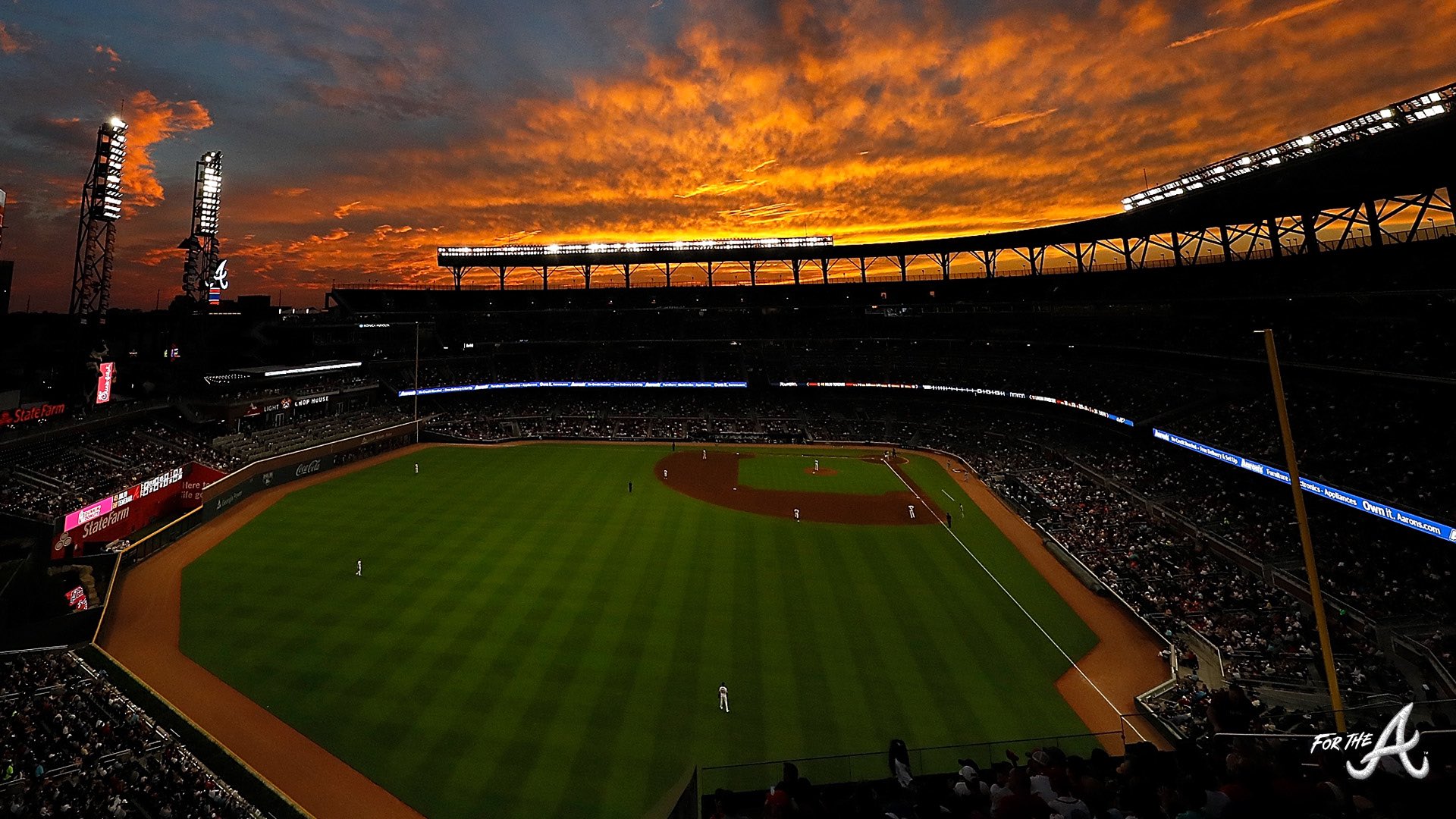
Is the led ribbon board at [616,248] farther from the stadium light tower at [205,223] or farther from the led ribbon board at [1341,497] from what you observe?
the led ribbon board at [1341,497]

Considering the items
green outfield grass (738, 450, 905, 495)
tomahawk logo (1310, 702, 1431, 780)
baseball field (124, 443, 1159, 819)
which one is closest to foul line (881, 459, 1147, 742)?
baseball field (124, 443, 1159, 819)

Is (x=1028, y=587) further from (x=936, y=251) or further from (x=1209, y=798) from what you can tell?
(x=936, y=251)

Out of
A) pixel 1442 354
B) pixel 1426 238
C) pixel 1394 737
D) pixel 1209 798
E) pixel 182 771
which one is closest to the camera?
pixel 1209 798

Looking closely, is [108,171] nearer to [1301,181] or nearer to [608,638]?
[608,638]

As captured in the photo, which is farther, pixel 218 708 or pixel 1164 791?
pixel 218 708

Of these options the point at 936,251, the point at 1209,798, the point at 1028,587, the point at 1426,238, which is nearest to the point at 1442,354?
the point at 1426,238

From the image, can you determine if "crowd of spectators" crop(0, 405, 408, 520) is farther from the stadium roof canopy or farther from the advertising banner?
the stadium roof canopy

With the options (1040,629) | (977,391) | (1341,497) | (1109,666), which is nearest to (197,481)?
(1040,629)
